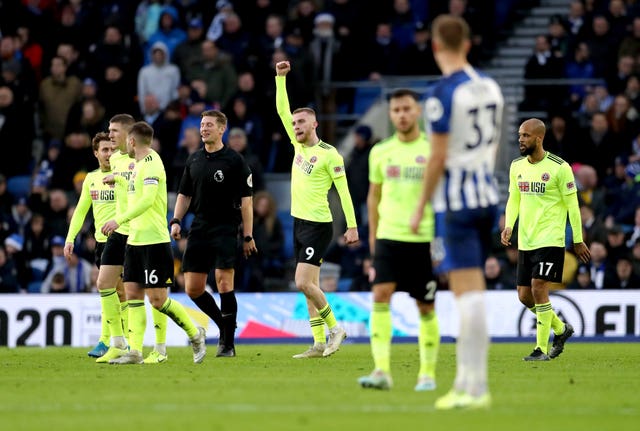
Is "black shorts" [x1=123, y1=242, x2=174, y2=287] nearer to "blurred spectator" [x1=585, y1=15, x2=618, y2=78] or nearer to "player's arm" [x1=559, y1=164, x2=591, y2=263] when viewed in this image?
"player's arm" [x1=559, y1=164, x2=591, y2=263]

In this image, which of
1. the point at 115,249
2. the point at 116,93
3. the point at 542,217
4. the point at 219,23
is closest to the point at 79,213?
the point at 115,249

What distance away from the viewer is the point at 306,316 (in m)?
22.1

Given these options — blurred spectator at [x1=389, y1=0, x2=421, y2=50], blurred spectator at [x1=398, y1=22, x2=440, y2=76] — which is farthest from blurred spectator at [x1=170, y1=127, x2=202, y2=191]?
blurred spectator at [x1=389, y1=0, x2=421, y2=50]

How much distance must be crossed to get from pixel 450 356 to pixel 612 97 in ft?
30.8

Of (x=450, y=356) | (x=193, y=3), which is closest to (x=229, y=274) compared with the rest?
(x=450, y=356)

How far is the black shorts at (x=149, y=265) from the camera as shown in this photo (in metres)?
14.6

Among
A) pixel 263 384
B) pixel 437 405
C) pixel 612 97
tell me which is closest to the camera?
pixel 437 405

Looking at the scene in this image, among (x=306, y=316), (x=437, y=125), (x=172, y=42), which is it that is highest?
(x=172, y=42)

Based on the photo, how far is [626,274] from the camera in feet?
70.6

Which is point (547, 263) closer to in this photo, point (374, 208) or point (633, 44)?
point (374, 208)

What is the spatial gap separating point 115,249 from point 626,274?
9313 mm

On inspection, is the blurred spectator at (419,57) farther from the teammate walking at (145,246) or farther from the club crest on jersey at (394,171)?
the club crest on jersey at (394,171)

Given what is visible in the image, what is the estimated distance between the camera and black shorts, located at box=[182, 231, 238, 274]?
15664mm

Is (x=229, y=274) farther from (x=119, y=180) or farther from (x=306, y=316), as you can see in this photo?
(x=306, y=316)
